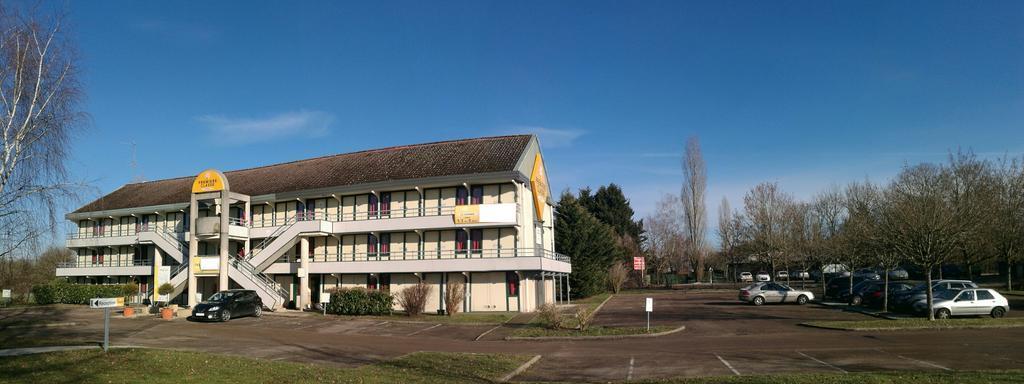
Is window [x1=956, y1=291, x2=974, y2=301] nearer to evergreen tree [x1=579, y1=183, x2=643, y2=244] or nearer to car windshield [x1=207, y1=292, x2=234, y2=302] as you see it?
car windshield [x1=207, y1=292, x2=234, y2=302]

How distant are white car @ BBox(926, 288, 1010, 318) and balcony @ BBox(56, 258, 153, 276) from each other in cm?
4772

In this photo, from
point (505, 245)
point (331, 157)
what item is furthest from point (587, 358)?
point (331, 157)

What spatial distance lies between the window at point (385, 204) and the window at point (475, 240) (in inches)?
214

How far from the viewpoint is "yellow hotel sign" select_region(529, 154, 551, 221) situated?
3903cm

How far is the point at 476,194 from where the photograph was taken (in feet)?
119

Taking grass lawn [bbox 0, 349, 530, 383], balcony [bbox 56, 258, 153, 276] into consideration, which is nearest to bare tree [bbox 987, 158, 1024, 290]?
grass lawn [bbox 0, 349, 530, 383]

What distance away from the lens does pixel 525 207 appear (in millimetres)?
37469

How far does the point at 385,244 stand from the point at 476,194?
21.7 ft

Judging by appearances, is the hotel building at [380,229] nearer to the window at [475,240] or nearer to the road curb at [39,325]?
the window at [475,240]

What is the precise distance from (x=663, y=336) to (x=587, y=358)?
5.98 m

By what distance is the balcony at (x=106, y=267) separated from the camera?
4606cm

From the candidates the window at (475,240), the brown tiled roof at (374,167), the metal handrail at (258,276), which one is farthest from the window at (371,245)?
the window at (475,240)

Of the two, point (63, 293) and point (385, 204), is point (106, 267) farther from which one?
point (385, 204)

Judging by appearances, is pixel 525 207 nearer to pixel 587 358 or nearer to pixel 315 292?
pixel 315 292
